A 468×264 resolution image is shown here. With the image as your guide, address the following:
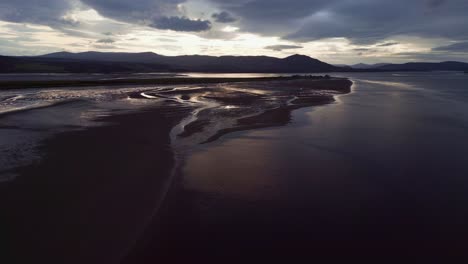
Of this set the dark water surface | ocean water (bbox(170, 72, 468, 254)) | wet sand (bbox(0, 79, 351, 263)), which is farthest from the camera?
ocean water (bbox(170, 72, 468, 254))

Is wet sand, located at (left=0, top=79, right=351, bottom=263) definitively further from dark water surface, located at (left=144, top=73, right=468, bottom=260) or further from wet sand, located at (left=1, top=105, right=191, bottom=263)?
dark water surface, located at (left=144, top=73, right=468, bottom=260)

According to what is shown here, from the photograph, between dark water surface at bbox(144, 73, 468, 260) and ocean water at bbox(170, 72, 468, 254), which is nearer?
dark water surface at bbox(144, 73, 468, 260)

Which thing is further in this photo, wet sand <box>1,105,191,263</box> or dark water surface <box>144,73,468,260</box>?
dark water surface <box>144,73,468,260</box>

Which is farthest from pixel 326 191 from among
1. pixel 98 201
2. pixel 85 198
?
pixel 85 198

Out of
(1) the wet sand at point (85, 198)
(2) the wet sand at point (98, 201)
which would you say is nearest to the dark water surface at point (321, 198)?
(2) the wet sand at point (98, 201)

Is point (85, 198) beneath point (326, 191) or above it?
above

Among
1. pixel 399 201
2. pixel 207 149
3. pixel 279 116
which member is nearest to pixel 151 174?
pixel 207 149

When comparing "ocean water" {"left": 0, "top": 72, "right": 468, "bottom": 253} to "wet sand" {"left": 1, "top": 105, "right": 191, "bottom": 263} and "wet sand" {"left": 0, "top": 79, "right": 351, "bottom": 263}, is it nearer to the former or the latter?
"wet sand" {"left": 0, "top": 79, "right": 351, "bottom": 263}

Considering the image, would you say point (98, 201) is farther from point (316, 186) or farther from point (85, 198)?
point (316, 186)

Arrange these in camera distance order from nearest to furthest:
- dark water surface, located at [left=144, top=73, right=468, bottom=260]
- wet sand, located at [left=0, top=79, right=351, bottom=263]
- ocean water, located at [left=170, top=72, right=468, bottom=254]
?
1. wet sand, located at [left=0, top=79, right=351, bottom=263]
2. dark water surface, located at [left=144, top=73, right=468, bottom=260]
3. ocean water, located at [left=170, top=72, right=468, bottom=254]

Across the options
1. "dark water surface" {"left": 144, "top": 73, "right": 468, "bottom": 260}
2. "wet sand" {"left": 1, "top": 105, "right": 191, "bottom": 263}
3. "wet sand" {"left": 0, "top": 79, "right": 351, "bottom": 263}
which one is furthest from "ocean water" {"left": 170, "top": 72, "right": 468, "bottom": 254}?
"wet sand" {"left": 1, "top": 105, "right": 191, "bottom": 263}
